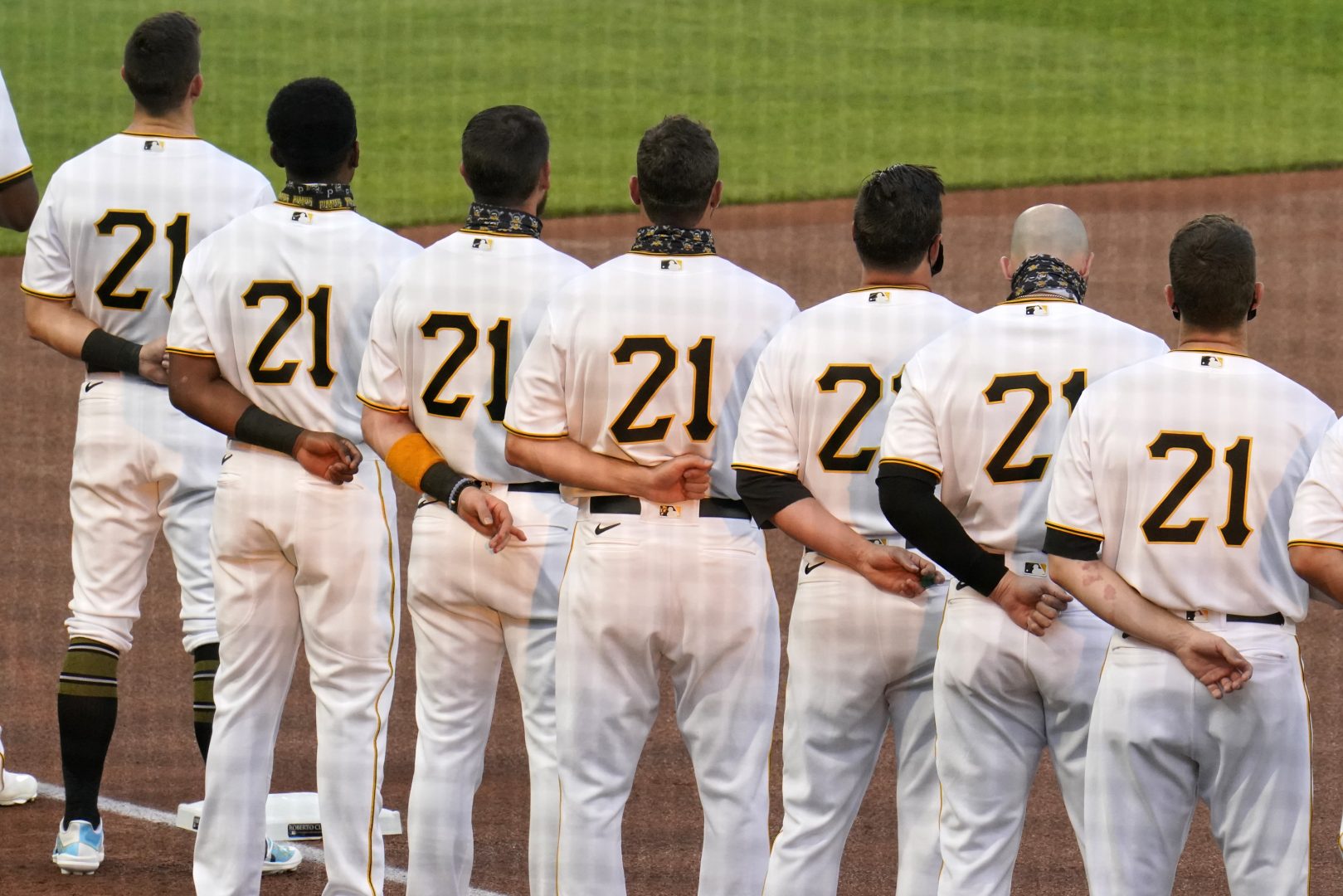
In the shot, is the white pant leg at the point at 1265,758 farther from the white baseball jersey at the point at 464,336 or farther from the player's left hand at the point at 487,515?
the white baseball jersey at the point at 464,336

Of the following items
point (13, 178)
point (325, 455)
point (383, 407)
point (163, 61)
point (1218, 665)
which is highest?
point (163, 61)

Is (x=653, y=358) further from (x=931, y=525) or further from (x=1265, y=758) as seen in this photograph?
(x=1265, y=758)

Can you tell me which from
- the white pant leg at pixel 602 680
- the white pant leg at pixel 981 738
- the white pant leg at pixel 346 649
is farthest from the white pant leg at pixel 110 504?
the white pant leg at pixel 981 738

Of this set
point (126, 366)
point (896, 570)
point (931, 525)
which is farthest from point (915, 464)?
point (126, 366)

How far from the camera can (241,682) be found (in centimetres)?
432

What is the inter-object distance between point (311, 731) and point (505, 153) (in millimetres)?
2811

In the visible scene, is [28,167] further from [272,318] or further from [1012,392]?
[1012,392]

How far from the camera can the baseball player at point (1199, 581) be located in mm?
3457

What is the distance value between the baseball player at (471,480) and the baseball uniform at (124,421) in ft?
2.89

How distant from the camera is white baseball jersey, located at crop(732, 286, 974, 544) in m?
3.80

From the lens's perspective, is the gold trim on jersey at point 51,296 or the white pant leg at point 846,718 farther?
the gold trim on jersey at point 51,296

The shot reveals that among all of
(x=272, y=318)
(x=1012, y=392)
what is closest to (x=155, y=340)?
(x=272, y=318)

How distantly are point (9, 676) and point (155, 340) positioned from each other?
2628 mm

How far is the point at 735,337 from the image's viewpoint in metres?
3.90
